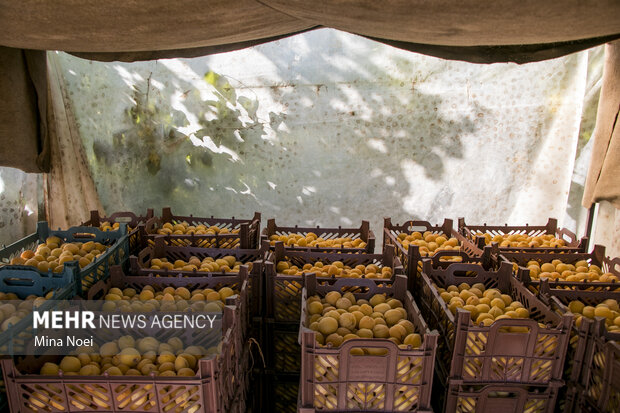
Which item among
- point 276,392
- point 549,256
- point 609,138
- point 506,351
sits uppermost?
point 609,138

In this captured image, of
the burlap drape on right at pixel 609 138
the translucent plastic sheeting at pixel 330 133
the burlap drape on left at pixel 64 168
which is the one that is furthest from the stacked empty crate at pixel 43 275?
the burlap drape on right at pixel 609 138

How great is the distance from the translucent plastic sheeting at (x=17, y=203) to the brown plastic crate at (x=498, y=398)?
4956 mm

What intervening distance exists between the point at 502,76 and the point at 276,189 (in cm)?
320

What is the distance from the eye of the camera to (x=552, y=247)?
3.81 metres

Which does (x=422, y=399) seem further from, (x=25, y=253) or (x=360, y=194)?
(x=360, y=194)

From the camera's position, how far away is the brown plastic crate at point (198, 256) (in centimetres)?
287

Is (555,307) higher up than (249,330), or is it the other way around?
(555,307)

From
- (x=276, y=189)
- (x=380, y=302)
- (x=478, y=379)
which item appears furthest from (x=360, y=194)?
(x=478, y=379)

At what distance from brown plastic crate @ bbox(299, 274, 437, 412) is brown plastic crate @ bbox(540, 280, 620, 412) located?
0.91 m

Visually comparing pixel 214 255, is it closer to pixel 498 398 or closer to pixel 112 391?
pixel 112 391

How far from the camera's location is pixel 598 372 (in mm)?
2229

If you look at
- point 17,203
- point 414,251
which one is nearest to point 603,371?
point 414,251

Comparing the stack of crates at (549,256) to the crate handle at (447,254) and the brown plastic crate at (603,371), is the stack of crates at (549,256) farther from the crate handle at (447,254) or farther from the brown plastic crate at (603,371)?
the crate handle at (447,254)

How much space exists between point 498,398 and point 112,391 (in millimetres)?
1902
